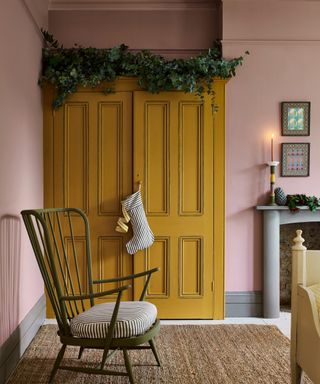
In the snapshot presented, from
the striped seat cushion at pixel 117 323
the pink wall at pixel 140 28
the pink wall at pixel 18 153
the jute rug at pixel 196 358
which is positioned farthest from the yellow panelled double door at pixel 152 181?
the striped seat cushion at pixel 117 323

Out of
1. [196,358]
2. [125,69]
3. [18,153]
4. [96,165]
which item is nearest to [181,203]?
[96,165]

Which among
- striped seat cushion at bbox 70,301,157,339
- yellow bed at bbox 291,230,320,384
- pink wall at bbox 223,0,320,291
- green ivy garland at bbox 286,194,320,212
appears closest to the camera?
yellow bed at bbox 291,230,320,384

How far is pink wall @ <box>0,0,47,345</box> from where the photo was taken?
3188mm

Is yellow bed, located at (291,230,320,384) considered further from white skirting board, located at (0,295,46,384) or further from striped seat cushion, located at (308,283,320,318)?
white skirting board, located at (0,295,46,384)

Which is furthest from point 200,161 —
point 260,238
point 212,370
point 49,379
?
point 49,379

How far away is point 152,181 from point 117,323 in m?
1.95

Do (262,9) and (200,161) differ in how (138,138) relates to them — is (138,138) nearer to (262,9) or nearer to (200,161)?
(200,161)

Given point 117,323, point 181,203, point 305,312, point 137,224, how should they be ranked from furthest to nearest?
point 181,203 → point 137,224 → point 117,323 → point 305,312

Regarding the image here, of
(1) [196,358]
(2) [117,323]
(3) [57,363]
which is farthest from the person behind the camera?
(1) [196,358]

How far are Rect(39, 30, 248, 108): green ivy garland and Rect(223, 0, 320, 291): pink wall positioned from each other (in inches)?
13.3

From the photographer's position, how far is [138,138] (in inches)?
180

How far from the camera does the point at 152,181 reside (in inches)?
181

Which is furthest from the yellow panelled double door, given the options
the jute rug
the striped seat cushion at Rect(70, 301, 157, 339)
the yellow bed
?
the yellow bed

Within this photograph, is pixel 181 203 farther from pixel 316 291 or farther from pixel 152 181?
pixel 316 291
